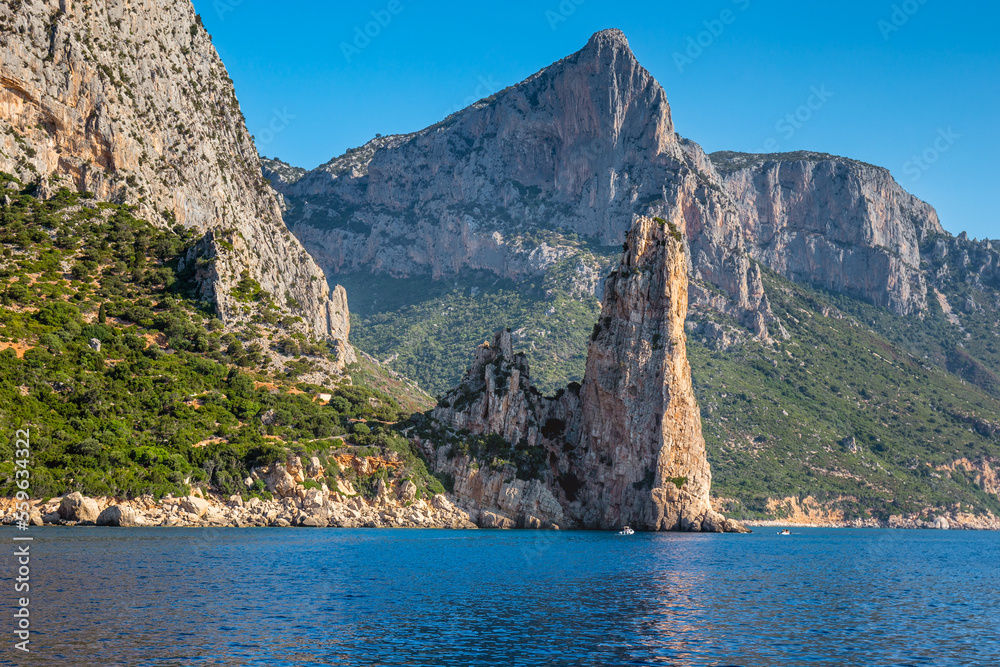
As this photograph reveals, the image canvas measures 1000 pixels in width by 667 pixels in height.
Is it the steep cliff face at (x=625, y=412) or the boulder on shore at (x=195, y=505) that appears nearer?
the boulder on shore at (x=195, y=505)

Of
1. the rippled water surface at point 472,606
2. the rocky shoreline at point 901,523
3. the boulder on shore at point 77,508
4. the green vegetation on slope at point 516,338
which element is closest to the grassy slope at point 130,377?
the boulder on shore at point 77,508

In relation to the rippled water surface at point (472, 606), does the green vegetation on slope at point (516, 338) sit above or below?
above

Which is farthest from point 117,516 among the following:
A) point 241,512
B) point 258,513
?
point 258,513

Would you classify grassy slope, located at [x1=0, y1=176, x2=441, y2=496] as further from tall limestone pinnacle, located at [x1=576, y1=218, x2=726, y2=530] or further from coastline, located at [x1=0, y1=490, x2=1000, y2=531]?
tall limestone pinnacle, located at [x1=576, y1=218, x2=726, y2=530]

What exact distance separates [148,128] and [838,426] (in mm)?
125405

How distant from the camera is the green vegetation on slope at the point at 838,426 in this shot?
145000 millimetres

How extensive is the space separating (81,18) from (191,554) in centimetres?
7075

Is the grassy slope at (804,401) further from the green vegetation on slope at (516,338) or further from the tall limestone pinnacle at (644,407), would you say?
the tall limestone pinnacle at (644,407)

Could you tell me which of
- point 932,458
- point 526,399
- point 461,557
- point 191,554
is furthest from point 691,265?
point 191,554

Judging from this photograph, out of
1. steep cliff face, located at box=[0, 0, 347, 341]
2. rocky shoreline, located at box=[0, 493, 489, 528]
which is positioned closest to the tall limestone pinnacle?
rocky shoreline, located at box=[0, 493, 489, 528]

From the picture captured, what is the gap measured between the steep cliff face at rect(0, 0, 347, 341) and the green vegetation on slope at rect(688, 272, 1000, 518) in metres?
74.4

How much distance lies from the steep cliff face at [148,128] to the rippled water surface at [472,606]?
44906mm

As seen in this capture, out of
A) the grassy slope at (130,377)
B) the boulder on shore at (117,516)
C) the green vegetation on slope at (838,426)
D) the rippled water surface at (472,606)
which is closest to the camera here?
the rippled water surface at (472,606)

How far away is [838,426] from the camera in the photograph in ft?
528
